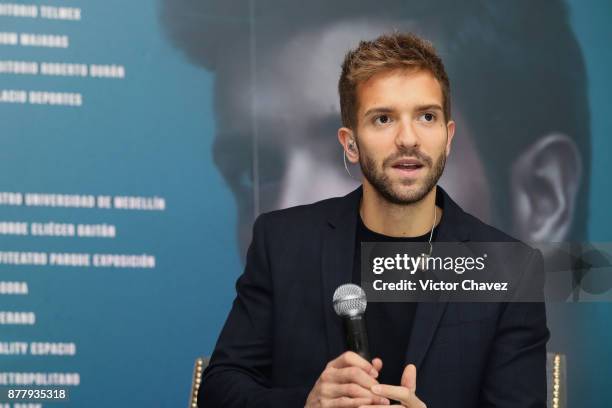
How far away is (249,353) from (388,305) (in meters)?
0.40

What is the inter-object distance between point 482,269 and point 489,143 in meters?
1.45

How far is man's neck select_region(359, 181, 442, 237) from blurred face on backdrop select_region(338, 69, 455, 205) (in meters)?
0.05

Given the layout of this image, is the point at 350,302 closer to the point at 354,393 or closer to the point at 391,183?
the point at 354,393

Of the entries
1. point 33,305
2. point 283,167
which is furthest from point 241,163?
point 33,305

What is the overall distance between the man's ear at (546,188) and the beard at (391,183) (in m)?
1.51

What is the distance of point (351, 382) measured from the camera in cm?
→ 173

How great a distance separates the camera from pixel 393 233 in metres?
2.28

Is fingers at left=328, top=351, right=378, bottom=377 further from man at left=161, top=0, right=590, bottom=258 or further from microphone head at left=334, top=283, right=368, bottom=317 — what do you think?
man at left=161, top=0, right=590, bottom=258

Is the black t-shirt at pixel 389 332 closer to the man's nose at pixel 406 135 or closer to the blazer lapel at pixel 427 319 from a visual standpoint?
the blazer lapel at pixel 427 319

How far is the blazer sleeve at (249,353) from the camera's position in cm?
205

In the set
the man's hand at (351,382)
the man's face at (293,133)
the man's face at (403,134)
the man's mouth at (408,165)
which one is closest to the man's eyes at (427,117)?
the man's face at (403,134)

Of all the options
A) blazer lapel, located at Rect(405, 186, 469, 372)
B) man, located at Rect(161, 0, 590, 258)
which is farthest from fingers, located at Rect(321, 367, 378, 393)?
man, located at Rect(161, 0, 590, 258)

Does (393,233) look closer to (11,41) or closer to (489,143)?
(489,143)

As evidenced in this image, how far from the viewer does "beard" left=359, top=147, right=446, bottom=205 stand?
2.13m
